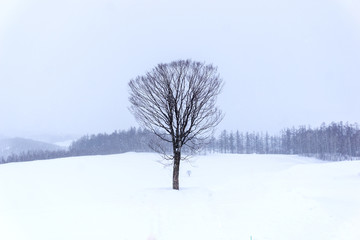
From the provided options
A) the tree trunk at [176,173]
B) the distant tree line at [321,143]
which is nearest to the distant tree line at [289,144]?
the distant tree line at [321,143]

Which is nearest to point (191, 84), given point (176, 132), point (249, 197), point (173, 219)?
point (176, 132)

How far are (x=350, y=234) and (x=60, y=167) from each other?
50028 mm

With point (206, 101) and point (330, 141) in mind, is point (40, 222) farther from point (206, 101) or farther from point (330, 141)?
point (330, 141)

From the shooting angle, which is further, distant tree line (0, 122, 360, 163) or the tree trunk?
distant tree line (0, 122, 360, 163)

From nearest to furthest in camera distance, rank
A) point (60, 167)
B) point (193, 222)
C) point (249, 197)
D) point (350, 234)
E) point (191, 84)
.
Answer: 1. point (350, 234)
2. point (193, 222)
3. point (249, 197)
4. point (191, 84)
5. point (60, 167)

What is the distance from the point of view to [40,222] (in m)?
9.78

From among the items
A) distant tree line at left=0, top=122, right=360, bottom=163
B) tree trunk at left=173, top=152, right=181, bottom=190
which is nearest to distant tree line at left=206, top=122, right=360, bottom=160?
distant tree line at left=0, top=122, right=360, bottom=163

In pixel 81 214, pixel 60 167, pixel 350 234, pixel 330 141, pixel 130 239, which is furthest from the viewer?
pixel 330 141

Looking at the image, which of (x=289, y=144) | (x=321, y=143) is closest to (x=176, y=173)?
(x=321, y=143)

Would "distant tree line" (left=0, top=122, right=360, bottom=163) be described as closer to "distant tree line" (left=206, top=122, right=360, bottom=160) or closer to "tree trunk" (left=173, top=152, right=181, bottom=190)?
"distant tree line" (left=206, top=122, right=360, bottom=160)

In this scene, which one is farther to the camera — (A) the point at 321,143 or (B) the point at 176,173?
(A) the point at 321,143

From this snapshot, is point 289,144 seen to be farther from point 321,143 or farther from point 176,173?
point 176,173

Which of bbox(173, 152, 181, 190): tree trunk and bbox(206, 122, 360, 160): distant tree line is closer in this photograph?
bbox(173, 152, 181, 190): tree trunk

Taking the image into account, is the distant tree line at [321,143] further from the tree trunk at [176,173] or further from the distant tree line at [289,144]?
the tree trunk at [176,173]
